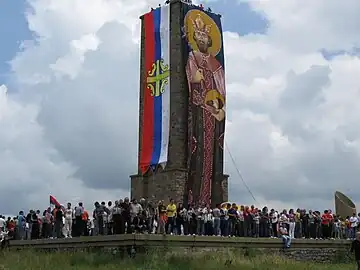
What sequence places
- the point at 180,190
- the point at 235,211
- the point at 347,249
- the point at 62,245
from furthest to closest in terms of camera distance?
the point at 180,190, the point at 347,249, the point at 235,211, the point at 62,245

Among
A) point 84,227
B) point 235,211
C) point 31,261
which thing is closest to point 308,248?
point 235,211

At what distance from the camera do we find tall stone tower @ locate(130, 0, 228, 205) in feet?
110

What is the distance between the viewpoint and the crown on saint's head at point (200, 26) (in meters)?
34.9

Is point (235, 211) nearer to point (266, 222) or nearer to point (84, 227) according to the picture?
point (266, 222)

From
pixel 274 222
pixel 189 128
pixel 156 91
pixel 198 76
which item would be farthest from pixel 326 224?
pixel 156 91

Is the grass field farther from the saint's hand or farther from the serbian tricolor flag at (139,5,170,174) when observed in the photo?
the saint's hand

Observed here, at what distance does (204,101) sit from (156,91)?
2.76m

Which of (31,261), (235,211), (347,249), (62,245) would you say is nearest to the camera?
(31,261)

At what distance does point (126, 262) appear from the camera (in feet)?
66.5

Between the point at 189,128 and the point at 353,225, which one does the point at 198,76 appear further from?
the point at 353,225

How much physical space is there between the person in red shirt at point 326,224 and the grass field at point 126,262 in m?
7.22

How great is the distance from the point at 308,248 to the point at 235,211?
3941 millimetres

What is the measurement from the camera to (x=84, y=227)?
24906 millimetres

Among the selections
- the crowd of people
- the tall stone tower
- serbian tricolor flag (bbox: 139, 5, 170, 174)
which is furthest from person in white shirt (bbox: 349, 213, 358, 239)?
serbian tricolor flag (bbox: 139, 5, 170, 174)
